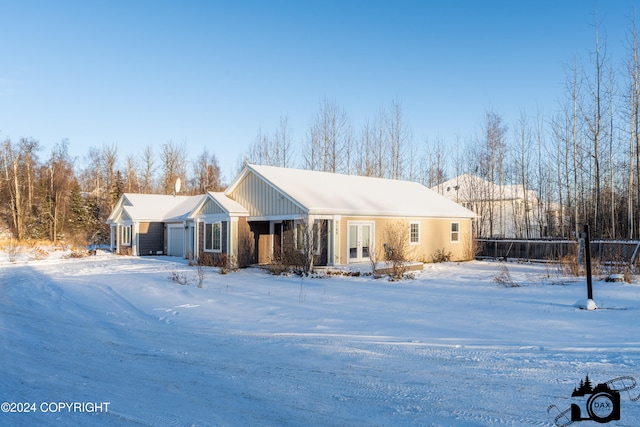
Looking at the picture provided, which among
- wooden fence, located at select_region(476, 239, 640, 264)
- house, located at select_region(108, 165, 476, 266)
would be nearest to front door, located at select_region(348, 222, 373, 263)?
house, located at select_region(108, 165, 476, 266)

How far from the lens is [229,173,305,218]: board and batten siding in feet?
64.1

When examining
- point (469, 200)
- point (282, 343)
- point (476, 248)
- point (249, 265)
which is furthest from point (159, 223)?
point (282, 343)

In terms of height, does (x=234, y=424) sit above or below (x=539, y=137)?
below

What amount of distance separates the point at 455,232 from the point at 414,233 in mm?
3617

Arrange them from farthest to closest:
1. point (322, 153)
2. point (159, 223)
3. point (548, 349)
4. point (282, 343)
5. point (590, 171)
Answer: point (322, 153), point (159, 223), point (590, 171), point (282, 343), point (548, 349)

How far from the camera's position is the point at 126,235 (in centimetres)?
3192

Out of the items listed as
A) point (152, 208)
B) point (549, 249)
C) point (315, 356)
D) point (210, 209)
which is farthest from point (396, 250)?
point (152, 208)

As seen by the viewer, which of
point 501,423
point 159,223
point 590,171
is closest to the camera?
point 501,423

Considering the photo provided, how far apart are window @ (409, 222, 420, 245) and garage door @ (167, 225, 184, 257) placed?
15.1m

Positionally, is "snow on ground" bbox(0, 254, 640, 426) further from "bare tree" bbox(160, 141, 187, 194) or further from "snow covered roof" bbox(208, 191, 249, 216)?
"bare tree" bbox(160, 141, 187, 194)

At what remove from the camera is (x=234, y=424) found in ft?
13.5

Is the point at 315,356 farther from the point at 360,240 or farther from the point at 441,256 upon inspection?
the point at 441,256

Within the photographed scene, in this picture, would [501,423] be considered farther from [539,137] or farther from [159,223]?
[539,137]

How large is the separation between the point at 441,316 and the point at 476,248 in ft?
61.6
